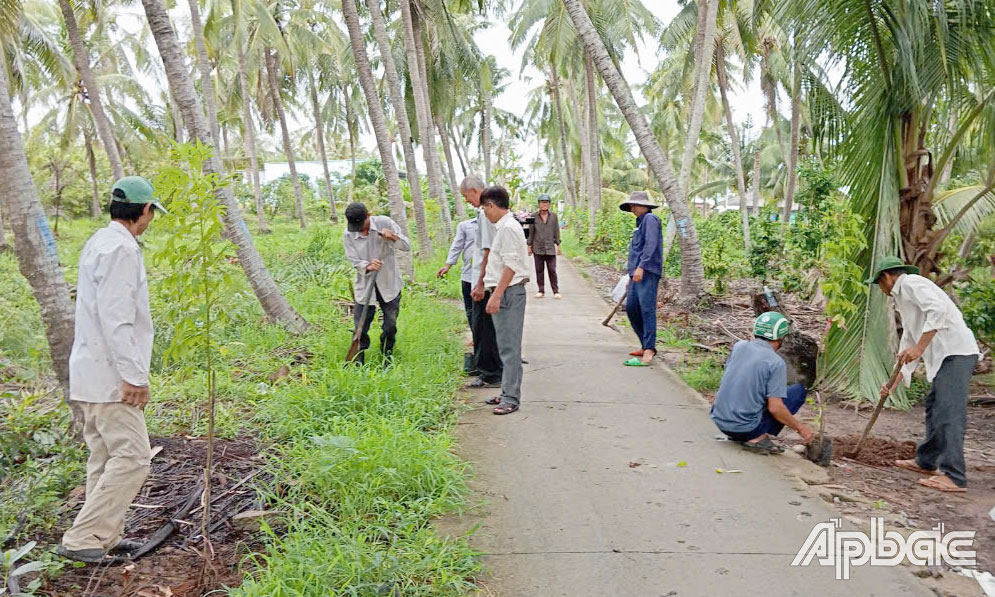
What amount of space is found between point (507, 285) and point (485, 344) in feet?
4.37

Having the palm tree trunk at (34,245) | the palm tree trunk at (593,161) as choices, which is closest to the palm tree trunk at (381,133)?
the palm tree trunk at (34,245)

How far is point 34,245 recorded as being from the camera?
509cm

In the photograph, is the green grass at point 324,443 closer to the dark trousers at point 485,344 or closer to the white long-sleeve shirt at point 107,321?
the dark trousers at point 485,344

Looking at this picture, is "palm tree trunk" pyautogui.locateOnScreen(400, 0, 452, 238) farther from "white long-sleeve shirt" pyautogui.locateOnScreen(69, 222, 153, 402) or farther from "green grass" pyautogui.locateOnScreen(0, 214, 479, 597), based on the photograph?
"white long-sleeve shirt" pyautogui.locateOnScreen(69, 222, 153, 402)

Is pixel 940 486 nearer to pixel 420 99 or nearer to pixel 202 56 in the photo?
pixel 420 99

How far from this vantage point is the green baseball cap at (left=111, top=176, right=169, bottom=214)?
3.76 meters

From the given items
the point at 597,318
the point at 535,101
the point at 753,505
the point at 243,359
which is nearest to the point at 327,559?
the point at 753,505

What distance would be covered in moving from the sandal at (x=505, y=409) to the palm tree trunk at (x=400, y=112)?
9.57 metres

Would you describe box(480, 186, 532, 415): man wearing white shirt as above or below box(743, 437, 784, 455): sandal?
above

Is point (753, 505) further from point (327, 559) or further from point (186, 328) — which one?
point (186, 328)

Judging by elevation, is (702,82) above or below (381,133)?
Answer: above

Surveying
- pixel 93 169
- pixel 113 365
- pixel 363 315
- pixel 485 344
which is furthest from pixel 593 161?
pixel 113 365

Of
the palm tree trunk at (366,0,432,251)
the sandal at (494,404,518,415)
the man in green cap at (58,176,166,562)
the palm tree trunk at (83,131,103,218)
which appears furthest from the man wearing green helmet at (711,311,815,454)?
the palm tree trunk at (83,131,103,218)

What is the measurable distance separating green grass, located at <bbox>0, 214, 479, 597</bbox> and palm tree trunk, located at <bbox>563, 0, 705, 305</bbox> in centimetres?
393
